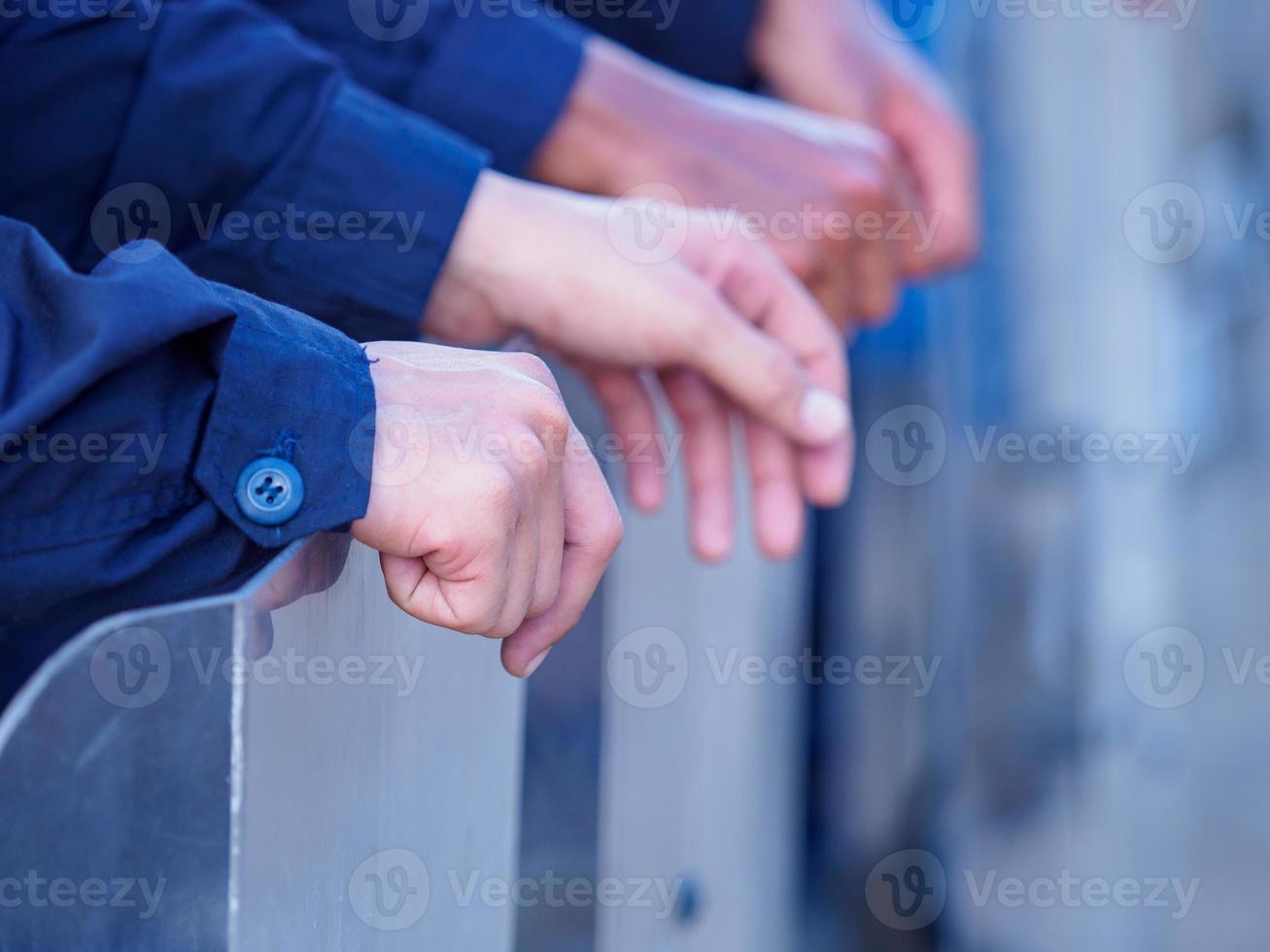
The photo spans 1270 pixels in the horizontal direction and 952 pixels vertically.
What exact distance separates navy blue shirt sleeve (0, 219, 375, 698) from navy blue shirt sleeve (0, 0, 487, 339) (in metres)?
0.32

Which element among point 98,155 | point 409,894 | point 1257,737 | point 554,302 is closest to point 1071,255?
point 1257,737

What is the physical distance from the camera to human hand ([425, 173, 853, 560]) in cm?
83

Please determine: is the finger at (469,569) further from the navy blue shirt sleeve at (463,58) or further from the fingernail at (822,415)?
the navy blue shirt sleeve at (463,58)

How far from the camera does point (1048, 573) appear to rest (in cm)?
252

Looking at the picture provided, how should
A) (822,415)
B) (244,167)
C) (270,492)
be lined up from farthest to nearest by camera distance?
1. (822,415)
2. (244,167)
3. (270,492)

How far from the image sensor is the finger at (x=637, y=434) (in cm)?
98

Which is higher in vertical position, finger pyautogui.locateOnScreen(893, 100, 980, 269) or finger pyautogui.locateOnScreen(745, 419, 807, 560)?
finger pyautogui.locateOnScreen(893, 100, 980, 269)

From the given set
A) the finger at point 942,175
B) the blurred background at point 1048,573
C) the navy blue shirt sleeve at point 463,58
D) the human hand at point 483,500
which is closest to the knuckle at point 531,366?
the human hand at point 483,500

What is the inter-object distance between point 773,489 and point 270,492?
22.1 inches

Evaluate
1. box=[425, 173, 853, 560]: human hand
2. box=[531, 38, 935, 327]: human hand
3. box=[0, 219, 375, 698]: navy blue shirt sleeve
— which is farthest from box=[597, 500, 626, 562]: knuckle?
box=[531, 38, 935, 327]: human hand

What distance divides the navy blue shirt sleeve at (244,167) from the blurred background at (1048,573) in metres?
0.82

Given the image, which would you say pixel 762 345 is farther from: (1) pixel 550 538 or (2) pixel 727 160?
(1) pixel 550 538

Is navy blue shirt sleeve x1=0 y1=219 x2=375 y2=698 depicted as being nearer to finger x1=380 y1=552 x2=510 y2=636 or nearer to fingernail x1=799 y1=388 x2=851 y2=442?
finger x1=380 y1=552 x2=510 y2=636

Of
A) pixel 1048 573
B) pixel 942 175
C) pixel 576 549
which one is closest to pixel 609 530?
pixel 576 549
